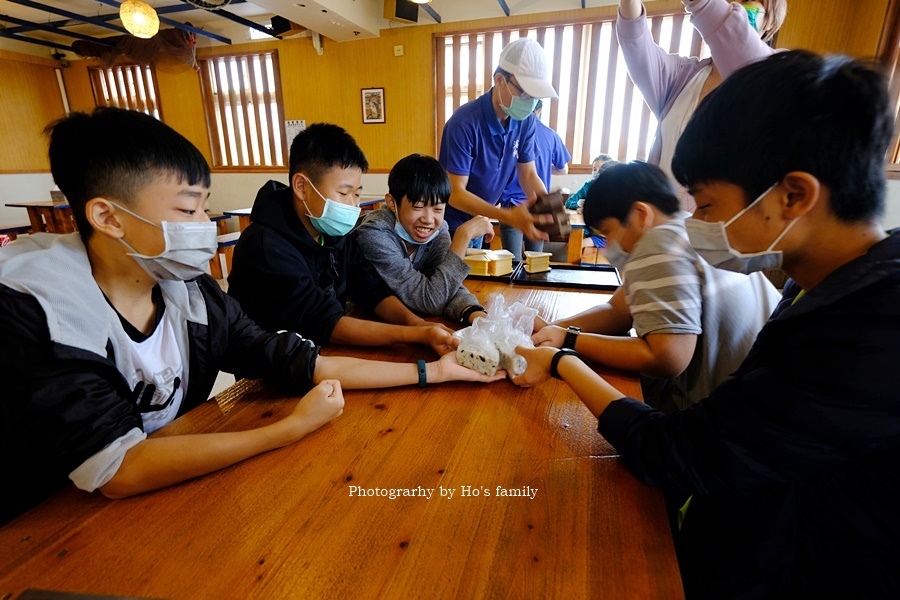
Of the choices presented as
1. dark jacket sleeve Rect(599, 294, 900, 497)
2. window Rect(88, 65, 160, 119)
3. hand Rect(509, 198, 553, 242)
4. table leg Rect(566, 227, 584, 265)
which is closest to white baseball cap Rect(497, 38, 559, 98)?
hand Rect(509, 198, 553, 242)

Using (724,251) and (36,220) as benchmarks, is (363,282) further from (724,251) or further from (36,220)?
(36,220)

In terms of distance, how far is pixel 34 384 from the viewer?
0.65 m

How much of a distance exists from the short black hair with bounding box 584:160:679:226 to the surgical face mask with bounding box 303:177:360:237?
0.74m

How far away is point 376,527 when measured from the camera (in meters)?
0.61

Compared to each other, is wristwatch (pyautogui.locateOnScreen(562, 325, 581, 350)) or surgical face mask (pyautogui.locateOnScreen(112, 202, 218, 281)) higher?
surgical face mask (pyautogui.locateOnScreen(112, 202, 218, 281))

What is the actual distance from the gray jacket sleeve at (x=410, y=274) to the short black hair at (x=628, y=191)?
20.3 inches

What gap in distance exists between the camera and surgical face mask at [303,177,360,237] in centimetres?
140

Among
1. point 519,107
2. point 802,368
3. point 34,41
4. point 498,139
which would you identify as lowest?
point 802,368

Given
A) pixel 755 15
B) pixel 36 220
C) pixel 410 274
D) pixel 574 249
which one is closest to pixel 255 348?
pixel 410 274

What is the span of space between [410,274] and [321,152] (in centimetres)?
49

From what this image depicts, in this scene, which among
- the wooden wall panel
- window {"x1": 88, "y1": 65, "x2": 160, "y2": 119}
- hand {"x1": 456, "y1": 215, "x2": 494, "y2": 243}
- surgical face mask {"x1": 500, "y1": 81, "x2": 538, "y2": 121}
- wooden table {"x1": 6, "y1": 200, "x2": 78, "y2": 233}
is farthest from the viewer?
window {"x1": 88, "y1": 65, "x2": 160, "y2": 119}

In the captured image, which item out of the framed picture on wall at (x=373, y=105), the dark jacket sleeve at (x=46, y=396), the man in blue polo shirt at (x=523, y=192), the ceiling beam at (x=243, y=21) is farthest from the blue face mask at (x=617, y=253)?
the ceiling beam at (x=243, y=21)

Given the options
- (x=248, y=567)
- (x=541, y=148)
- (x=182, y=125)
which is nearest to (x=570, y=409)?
(x=248, y=567)

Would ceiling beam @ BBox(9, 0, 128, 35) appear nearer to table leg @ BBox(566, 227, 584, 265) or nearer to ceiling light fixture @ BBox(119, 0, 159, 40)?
ceiling light fixture @ BBox(119, 0, 159, 40)
